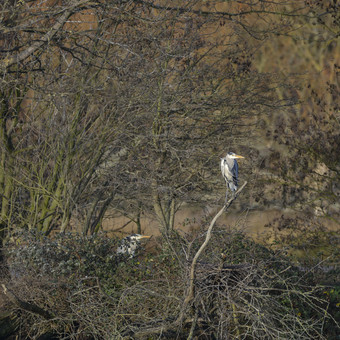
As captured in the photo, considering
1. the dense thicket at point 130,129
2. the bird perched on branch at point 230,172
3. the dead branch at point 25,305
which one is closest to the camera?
the dead branch at point 25,305

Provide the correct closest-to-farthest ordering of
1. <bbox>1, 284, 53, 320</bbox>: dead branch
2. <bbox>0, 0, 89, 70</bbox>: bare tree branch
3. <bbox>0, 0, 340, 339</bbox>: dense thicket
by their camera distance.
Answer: <bbox>1, 284, 53, 320</bbox>: dead branch, <bbox>0, 0, 340, 339</bbox>: dense thicket, <bbox>0, 0, 89, 70</bbox>: bare tree branch

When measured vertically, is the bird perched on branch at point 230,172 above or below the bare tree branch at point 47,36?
below

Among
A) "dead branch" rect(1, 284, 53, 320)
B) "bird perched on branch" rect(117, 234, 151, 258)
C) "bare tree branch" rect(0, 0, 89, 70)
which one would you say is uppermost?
"bare tree branch" rect(0, 0, 89, 70)

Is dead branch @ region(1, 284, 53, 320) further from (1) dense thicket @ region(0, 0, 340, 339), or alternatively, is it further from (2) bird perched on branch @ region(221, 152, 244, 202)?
(2) bird perched on branch @ region(221, 152, 244, 202)

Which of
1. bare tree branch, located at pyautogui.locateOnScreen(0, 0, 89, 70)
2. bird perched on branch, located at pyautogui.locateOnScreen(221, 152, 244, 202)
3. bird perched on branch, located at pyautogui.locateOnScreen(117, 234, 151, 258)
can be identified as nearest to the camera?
bird perched on branch, located at pyautogui.locateOnScreen(221, 152, 244, 202)

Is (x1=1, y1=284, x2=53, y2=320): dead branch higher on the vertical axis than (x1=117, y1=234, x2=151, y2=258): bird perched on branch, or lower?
higher

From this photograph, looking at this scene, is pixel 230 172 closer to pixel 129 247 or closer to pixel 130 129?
pixel 129 247

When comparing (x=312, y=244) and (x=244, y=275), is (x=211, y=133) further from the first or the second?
(x=244, y=275)

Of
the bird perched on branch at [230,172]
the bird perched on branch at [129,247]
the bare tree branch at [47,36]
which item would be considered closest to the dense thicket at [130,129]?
the bare tree branch at [47,36]

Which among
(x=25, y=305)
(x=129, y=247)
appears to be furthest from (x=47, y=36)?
(x=25, y=305)

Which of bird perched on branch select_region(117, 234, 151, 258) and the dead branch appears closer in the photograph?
the dead branch

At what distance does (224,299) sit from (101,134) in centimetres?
500

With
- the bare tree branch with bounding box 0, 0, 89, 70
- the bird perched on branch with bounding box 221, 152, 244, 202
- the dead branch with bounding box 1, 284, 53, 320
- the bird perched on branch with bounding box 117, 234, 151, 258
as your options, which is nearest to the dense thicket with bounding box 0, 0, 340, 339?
the bare tree branch with bounding box 0, 0, 89, 70

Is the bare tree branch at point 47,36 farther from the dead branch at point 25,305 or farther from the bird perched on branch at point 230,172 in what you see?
the dead branch at point 25,305
